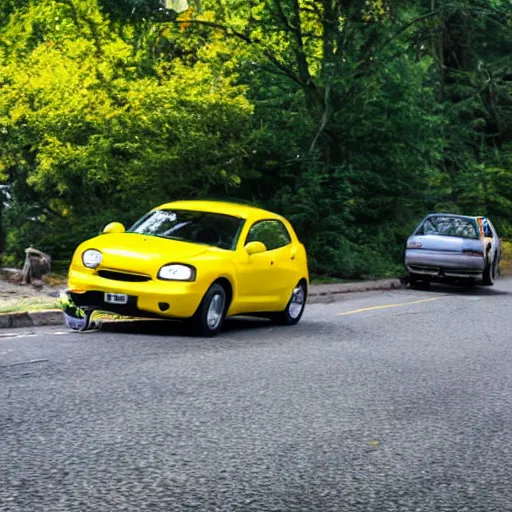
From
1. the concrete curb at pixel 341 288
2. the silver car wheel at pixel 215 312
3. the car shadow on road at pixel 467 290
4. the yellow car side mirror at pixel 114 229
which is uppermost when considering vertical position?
the yellow car side mirror at pixel 114 229

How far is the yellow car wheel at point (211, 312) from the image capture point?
1207 cm

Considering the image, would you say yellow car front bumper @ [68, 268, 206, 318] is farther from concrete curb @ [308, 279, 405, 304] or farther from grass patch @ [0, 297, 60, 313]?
concrete curb @ [308, 279, 405, 304]


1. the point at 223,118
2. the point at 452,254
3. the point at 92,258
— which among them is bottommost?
the point at 452,254

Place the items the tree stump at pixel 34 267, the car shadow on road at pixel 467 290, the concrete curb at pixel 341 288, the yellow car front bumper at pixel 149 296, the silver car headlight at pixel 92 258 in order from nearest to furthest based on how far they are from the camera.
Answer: the yellow car front bumper at pixel 149 296
the silver car headlight at pixel 92 258
the tree stump at pixel 34 267
the concrete curb at pixel 341 288
the car shadow on road at pixel 467 290

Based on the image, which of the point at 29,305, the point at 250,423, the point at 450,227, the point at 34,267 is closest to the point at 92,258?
the point at 29,305

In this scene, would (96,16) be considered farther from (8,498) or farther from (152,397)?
(8,498)

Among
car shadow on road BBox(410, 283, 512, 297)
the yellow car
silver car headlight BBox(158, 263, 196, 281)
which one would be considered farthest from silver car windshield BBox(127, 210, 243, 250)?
car shadow on road BBox(410, 283, 512, 297)

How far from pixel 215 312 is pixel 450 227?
12648 mm

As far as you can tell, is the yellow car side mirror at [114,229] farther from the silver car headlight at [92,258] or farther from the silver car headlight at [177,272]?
the silver car headlight at [177,272]

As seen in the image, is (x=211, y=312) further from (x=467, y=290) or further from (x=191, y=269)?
(x=467, y=290)

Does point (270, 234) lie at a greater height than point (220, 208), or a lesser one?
lesser

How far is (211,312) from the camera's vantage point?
12.3m

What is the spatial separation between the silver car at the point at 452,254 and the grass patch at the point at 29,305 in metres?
10.5

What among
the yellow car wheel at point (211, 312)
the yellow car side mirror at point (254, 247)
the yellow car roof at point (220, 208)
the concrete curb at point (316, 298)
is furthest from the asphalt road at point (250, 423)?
the yellow car roof at point (220, 208)
